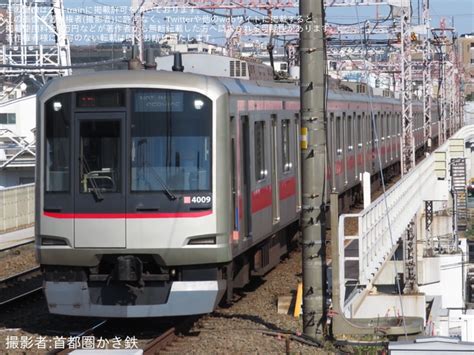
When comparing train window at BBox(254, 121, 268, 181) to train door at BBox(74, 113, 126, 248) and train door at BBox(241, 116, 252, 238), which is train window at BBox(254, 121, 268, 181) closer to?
train door at BBox(241, 116, 252, 238)

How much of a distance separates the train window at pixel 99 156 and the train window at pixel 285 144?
3740 millimetres

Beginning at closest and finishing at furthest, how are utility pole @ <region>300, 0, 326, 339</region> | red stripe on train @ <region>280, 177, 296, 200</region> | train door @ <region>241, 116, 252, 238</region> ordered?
utility pole @ <region>300, 0, 326, 339</region> → train door @ <region>241, 116, 252, 238</region> → red stripe on train @ <region>280, 177, 296, 200</region>

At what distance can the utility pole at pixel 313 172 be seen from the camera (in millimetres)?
8805

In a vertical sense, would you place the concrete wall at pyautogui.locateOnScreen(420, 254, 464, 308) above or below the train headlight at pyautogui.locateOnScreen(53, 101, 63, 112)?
below

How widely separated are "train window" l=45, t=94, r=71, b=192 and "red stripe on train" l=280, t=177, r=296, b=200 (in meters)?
3.75

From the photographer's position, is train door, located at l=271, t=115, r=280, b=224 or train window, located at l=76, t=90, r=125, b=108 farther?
train door, located at l=271, t=115, r=280, b=224

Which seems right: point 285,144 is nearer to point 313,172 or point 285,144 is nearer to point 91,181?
point 91,181

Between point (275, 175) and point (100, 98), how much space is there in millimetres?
3338

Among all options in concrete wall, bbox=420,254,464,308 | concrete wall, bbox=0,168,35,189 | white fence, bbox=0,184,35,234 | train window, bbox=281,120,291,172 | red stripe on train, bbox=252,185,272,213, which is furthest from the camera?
concrete wall, bbox=0,168,35,189

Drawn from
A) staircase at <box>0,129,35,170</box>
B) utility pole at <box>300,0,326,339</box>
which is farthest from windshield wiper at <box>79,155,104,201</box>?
staircase at <box>0,129,35,170</box>

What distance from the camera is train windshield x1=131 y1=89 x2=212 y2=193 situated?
9.41 metres

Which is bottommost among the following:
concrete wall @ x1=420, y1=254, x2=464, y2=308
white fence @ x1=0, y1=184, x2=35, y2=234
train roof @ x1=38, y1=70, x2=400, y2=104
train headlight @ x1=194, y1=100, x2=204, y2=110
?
concrete wall @ x1=420, y1=254, x2=464, y2=308

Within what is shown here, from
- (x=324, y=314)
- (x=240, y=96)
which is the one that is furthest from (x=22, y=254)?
(x=324, y=314)

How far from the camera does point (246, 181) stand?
10.6 metres
